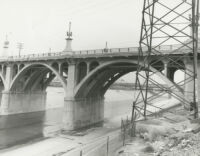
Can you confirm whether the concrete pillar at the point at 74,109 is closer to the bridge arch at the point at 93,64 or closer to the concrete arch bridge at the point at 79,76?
the concrete arch bridge at the point at 79,76

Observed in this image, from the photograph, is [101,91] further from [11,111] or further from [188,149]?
[188,149]

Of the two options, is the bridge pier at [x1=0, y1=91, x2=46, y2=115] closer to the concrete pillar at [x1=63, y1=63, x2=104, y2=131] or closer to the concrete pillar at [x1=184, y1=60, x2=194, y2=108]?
the concrete pillar at [x1=63, y1=63, x2=104, y2=131]

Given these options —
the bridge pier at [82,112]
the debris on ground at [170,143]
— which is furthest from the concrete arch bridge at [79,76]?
the debris on ground at [170,143]

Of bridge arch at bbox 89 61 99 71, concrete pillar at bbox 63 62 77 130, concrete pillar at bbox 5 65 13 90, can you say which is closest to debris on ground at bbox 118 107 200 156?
bridge arch at bbox 89 61 99 71

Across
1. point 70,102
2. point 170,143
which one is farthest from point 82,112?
point 170,143

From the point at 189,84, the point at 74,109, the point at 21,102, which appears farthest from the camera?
the point at 21,102

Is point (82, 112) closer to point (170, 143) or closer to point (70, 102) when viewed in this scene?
point (70, 102)
